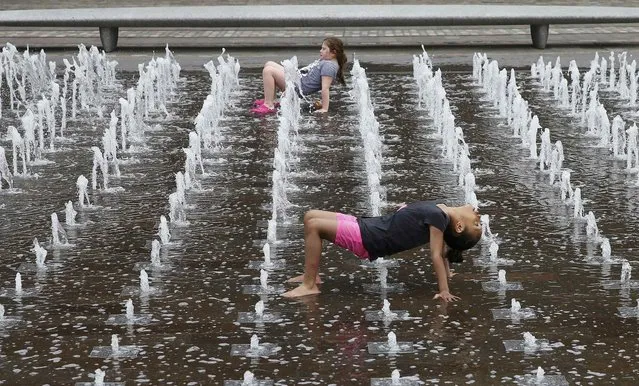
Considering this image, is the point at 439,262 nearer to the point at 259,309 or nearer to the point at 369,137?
the point at 259,309

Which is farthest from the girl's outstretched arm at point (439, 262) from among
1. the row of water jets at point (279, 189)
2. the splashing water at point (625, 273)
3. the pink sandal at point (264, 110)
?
the pink sandal at point (264, 110)

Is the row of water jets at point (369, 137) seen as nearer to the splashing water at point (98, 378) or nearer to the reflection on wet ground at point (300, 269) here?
the reflection on wet ground at point (300, 269)

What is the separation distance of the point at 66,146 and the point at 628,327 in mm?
7280

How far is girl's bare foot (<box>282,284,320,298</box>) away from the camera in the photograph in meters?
8.69

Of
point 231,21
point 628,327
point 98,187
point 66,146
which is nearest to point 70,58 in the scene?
point 231,21

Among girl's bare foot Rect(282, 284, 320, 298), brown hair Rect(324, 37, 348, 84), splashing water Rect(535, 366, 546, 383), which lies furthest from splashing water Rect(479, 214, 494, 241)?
brown hair Rect(324, 37, 348, 84)

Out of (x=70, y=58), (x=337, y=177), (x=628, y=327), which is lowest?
(x=628, y=327)

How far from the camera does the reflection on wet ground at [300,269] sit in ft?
24.6

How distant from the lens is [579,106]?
53.6 feet

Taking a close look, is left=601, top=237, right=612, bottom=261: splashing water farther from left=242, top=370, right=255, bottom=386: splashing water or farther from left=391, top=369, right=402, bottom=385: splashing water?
left=242, top=370, right=255, bottom=386: splashing water

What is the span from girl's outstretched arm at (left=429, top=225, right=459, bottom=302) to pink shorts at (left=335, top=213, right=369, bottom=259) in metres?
0.46

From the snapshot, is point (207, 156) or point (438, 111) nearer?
point (207, 156)

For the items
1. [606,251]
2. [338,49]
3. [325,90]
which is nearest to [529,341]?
[606,251]

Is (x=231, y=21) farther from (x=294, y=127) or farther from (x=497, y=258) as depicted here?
(x=497, y=258)
